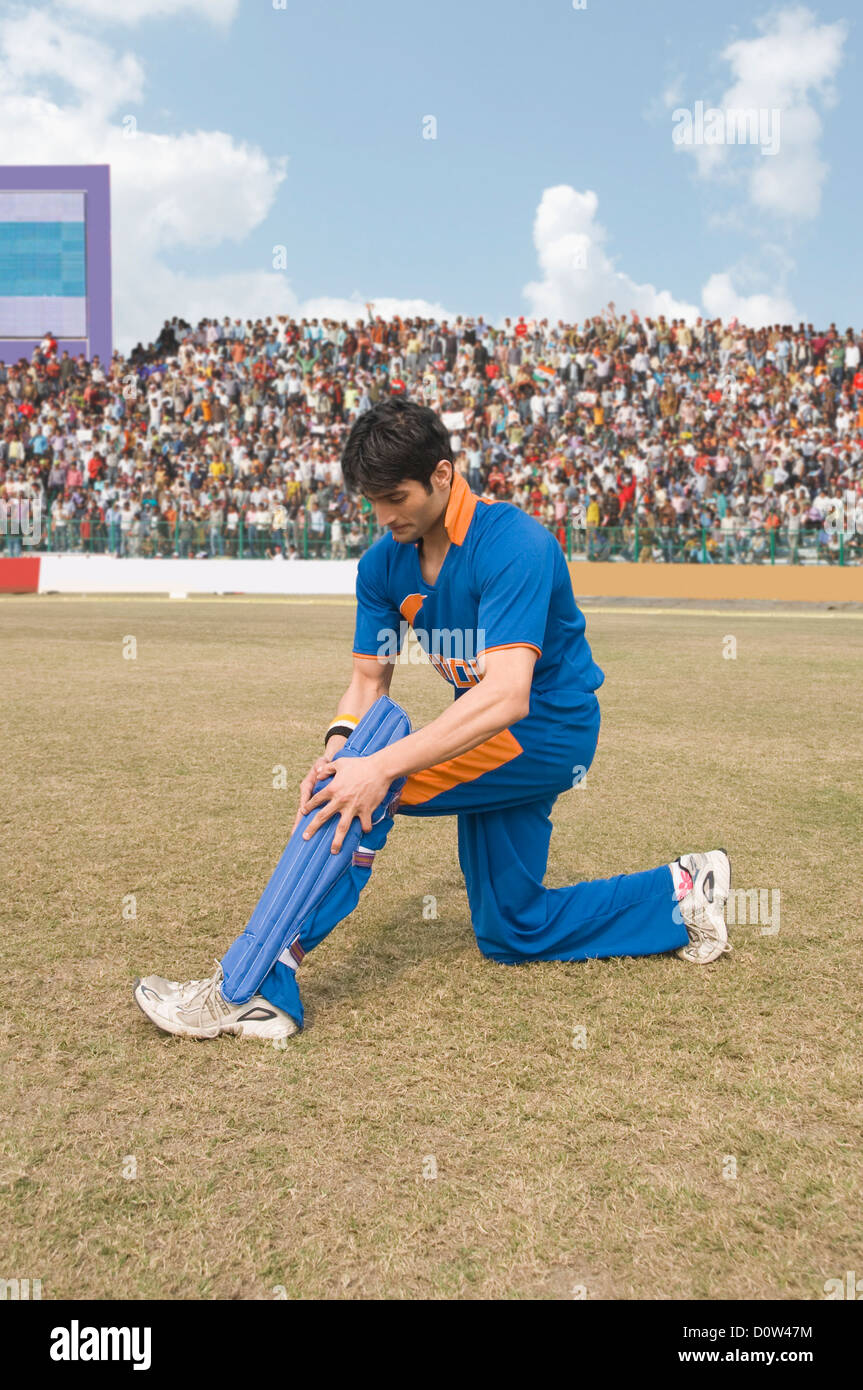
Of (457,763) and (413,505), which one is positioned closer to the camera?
(413,505)

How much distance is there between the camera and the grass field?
2082 millimetres

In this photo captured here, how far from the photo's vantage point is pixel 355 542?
949 inches

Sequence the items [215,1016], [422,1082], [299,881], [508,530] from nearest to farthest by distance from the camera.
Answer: [422,1082] < [299,881] < [215,1016] < [508,530]

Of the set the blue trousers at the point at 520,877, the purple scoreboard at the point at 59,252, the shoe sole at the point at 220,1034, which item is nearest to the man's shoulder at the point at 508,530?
the blue trousers at the point at 520,877

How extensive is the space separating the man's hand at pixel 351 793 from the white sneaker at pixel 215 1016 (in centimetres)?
50

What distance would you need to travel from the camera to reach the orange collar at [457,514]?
3.18 m

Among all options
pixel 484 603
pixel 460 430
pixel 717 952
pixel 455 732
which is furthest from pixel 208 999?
pixel 460 430

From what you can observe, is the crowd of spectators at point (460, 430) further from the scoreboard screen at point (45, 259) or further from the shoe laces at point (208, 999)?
the shoe laces at point (208, 999)

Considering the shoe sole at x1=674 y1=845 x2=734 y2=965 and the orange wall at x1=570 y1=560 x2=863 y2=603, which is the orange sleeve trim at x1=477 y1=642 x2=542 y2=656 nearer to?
the shoe sole at x1=674 y1=845 x2=734 y2=965

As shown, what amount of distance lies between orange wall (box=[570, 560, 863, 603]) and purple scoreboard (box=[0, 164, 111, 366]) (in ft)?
61.1

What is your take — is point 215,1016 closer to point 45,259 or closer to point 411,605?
point 411,605

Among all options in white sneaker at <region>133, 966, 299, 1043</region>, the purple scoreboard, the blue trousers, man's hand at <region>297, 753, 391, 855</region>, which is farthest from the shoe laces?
the purple scoreboard

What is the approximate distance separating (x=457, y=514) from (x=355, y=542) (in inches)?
832
